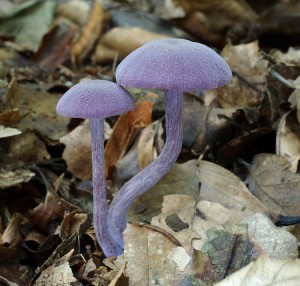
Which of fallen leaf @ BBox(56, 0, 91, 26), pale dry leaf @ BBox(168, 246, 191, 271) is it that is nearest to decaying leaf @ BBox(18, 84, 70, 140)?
pale dry leaf @ BBox(168, 246, 191, 271)

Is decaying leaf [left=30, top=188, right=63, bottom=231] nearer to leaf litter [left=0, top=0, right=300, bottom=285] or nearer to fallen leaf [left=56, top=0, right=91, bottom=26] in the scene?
leaf litter [left=0, top=0, right=300, bottom=285]

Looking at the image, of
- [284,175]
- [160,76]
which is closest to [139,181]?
[160,76]

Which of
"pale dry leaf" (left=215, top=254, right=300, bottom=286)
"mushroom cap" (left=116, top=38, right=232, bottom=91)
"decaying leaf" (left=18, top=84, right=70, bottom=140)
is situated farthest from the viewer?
"decaying leaf" (left=18, top=84, right=70, bottom=140)

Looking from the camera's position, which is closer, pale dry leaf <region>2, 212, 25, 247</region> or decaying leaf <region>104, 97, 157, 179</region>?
pale dry leaf <region>2, 212, 25, 247</region>

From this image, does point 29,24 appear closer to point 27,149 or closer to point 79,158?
point 27,149

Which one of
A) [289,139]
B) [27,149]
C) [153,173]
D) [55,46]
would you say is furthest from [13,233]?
[55,46]

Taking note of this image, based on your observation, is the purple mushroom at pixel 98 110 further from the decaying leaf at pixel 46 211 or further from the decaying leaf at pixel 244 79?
the decaying leaf at pixel 244 79
